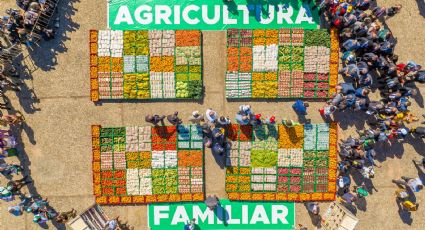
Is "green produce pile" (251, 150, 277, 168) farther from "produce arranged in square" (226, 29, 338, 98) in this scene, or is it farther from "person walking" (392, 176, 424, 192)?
"person walking" (392, 176, 424, 192)

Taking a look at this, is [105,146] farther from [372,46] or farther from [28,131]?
[372,46]

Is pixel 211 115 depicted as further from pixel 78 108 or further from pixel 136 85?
pixel 78 108

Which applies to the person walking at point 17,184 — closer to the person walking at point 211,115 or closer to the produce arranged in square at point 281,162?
the person walking at point 211,115

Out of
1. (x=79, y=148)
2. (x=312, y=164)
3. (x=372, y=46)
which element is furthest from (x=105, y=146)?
(x=372, y=46)

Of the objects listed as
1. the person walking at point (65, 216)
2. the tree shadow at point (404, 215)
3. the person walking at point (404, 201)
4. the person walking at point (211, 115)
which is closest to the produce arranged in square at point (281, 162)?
the person walking at point (211, 115)

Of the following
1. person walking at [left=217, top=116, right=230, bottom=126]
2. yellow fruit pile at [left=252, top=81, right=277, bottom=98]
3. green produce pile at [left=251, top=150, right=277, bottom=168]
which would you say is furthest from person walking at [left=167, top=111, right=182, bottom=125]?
green produce pile at [left=251, top=150, right=277, bottom=168]
